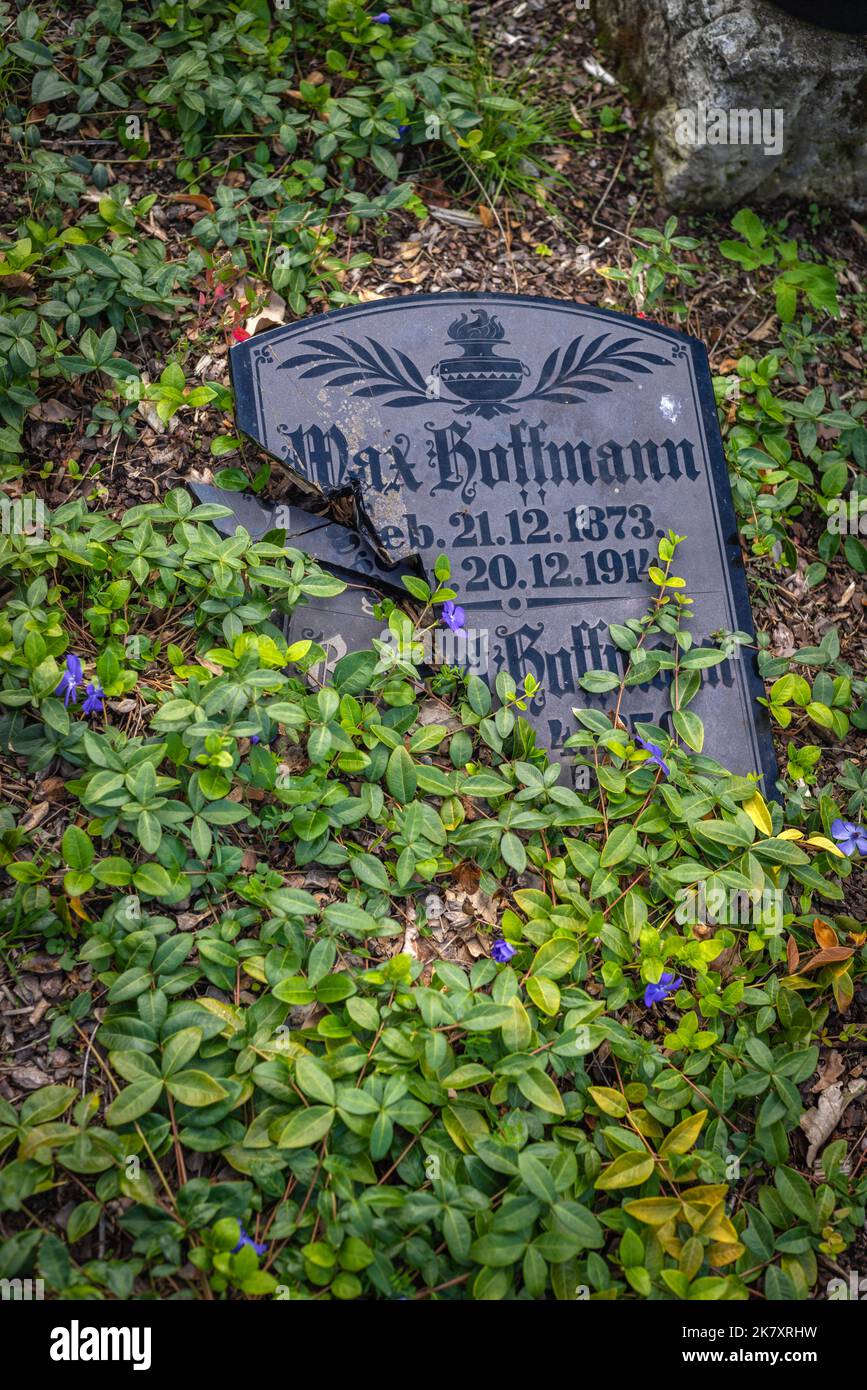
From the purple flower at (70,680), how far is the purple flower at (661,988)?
164cm

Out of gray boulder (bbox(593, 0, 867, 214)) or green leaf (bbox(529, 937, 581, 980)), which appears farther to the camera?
gray boulder (bbox(593, 0, 867, 214))

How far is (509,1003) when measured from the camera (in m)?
2.28

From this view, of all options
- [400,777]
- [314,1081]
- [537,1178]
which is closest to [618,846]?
[400,777]

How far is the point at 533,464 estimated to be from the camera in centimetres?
301

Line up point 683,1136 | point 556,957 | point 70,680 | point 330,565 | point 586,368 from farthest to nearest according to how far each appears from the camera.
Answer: point 586,368, point 330,565, point 70,680, point 556,957, point 683,1136

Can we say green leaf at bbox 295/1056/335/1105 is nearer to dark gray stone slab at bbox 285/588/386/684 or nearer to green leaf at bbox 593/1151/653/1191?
green leaf at bbox 593/1151/653/1191

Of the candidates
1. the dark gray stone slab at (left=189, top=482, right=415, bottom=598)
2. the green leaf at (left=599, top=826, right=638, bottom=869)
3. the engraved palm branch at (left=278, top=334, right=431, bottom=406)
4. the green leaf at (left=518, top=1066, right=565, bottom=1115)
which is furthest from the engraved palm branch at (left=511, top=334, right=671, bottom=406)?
the green leaf at (left=518, top=1066, right=565, bottom=1115)

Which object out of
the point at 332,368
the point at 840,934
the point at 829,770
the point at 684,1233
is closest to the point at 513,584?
the point at 332,368

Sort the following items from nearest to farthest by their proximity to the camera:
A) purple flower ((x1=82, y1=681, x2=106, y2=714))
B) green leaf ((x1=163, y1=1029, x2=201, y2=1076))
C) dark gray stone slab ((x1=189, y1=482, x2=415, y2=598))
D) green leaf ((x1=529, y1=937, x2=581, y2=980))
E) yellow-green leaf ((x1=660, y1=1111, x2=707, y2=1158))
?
green leaf ((x1=163, y1=1029, x2=201, y2=1076)) < yellow-green leaf ((x1=660, y1=1111, x2=707, y2=1158)) < green leaf ((x1=529, y1=937, x2=581, y2=980)) < purple flower ((x1=82, y1=681, x2=106, y2=714)) < dark gray stone slab ((x1=189, y1=482, x2=415, y2=598))

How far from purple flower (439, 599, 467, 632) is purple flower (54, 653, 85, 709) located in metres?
0.99

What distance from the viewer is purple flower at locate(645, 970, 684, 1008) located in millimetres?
2445

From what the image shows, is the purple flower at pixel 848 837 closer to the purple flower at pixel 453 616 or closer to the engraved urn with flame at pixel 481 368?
the purple flower at pixel 453 616

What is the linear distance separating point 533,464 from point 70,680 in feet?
4.83

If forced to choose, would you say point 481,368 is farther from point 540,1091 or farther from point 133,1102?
point 133,1102
